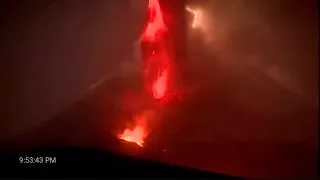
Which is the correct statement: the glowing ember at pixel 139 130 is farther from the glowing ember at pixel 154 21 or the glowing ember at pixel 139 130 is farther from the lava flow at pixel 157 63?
the glowing ember at pixel 154 21

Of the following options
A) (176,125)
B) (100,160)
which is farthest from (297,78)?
(100,160)

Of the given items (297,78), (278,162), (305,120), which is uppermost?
(297,78)

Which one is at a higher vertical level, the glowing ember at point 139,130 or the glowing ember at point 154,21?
the glowing ember at point 154,21

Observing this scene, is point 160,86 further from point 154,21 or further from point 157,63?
point 154,21

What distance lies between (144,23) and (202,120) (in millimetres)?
476

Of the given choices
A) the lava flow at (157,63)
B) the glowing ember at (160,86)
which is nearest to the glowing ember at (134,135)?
the lava flow at (157,63)

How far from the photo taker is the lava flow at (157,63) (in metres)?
1.52

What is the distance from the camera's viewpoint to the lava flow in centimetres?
152

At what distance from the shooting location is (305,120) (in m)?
1.46

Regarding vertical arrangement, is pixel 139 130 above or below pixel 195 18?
below

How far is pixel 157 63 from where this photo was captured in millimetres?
1568

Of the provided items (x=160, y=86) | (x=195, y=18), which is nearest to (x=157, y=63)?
(x=160, y=86)

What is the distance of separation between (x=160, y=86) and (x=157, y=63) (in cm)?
10

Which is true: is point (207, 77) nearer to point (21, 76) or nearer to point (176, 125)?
point (176, 125)
